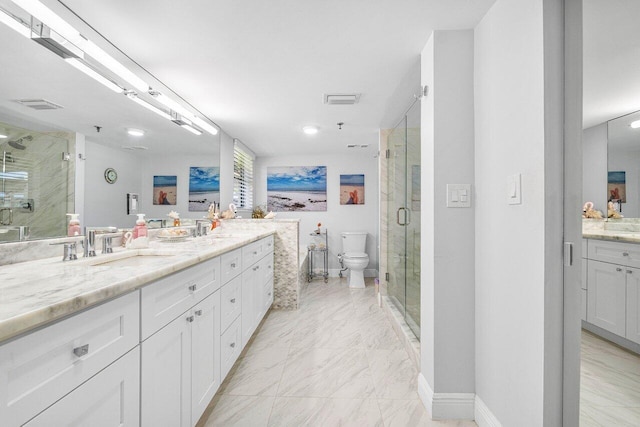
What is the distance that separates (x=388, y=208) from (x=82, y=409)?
3168 millimetres

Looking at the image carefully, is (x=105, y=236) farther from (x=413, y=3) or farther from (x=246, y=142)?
(x=246, y=142)

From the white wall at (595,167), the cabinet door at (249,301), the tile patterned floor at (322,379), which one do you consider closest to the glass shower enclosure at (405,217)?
the tile patterned floor at (322,379)

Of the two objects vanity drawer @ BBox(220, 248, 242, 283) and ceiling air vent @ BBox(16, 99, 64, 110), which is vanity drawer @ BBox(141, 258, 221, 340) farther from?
ceiling air vent @ BBox(16, 99, 64, 110)

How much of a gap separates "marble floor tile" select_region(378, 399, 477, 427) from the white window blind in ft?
9.59

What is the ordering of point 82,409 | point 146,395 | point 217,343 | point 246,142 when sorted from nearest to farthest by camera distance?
point 82,409 → point 146,395 → point 217,343 → point 246,142

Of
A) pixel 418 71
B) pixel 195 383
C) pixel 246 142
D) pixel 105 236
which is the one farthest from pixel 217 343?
pixel 246 142

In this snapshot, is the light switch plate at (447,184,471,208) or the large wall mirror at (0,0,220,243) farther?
the light switch plate at (447,184,471,208)

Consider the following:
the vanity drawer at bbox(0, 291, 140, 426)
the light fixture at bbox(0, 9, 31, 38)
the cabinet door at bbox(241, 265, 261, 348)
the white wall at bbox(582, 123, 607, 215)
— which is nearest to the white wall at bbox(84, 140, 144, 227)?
the light fixture at bbox(0, 9, 31, 38)

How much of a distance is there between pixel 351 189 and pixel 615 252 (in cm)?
407

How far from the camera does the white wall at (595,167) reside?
1001mm

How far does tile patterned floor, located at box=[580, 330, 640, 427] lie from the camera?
898 mm

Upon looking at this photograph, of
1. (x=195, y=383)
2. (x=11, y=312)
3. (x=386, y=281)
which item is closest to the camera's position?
(x=11, y=312)

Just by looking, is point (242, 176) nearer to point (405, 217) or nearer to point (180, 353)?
point (405, 217)

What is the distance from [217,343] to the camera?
1.62 m
